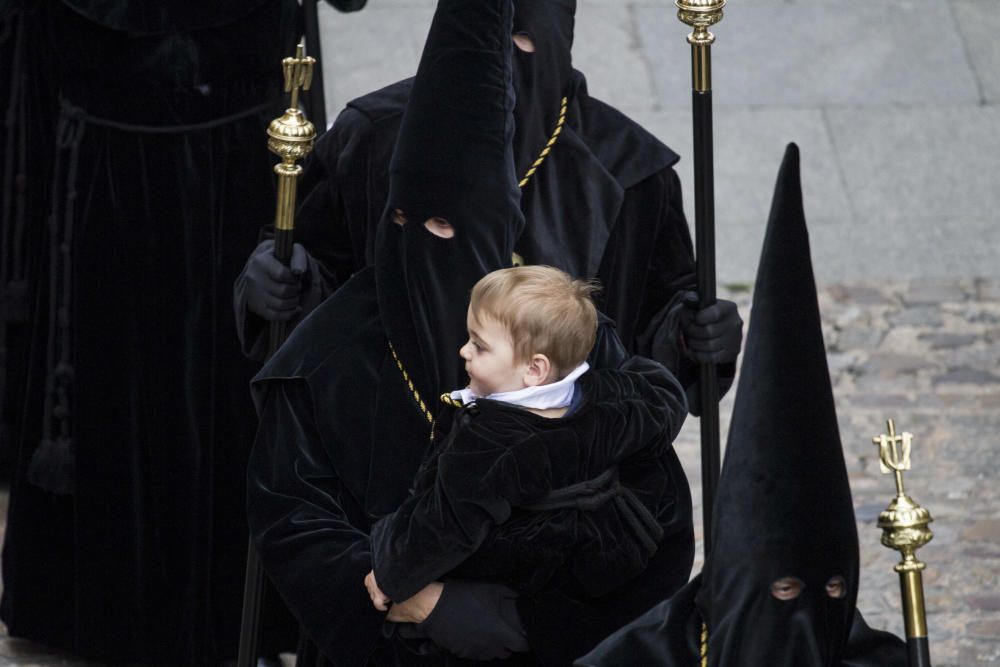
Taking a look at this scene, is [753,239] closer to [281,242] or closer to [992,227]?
[992,227]

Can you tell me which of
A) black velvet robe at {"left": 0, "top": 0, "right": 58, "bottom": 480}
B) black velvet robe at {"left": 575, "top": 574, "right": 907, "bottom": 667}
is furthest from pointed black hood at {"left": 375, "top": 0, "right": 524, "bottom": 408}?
black velvet robe at {"left": 0, "top": 0, "right": 58, "bottom": 480}

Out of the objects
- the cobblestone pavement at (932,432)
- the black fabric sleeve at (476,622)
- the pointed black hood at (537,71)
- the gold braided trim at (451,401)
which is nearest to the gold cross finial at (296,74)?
the pointed black hood at (537,71)

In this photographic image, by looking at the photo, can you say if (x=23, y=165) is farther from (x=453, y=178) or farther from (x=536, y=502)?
(x=536, y=502)

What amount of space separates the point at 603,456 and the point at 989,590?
2.89m

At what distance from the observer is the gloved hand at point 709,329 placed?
4.05 meters

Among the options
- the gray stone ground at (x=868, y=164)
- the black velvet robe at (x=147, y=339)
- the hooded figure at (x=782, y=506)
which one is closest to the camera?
the hooded figure at (x=782, y=506)

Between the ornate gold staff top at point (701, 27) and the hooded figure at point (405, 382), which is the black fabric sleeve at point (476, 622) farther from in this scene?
the ornate gold staff top at point (701, 27)

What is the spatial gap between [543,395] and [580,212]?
1.73 ft

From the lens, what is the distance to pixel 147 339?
5.24 metres

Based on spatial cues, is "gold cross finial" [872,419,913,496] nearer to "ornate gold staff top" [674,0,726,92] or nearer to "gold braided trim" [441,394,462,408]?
"gold braided trim" [441,394,462,408]

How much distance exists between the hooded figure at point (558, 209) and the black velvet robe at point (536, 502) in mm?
409

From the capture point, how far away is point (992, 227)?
8781 millimetres

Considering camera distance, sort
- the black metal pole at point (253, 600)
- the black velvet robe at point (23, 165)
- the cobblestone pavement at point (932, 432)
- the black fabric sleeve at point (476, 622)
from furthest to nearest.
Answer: the cobblestone pavement at point (932, 432)
the black velvet robe at point (23, 165)
the black metal pole at point (253, 600)
the black fabric sleeve at point (476, 622)

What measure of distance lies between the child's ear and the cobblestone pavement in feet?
7.94
